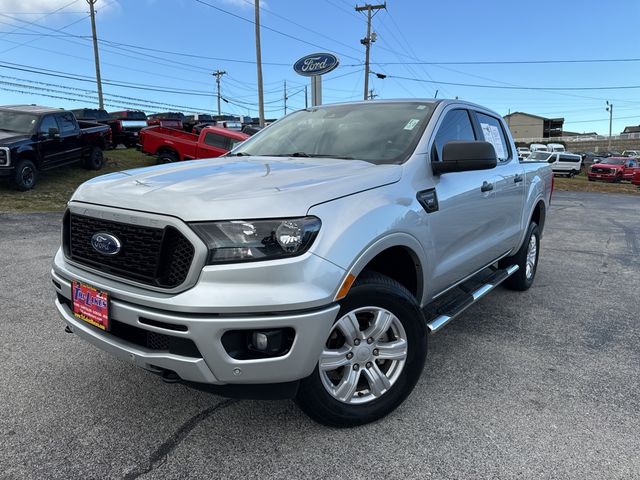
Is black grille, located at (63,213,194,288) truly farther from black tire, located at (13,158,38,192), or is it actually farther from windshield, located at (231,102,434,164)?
black tire, located at (13,158,38,192)

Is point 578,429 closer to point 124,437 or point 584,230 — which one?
point 124,437

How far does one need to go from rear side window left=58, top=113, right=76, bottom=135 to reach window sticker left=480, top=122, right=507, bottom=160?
11037 mm

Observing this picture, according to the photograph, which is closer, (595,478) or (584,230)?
(595,478)

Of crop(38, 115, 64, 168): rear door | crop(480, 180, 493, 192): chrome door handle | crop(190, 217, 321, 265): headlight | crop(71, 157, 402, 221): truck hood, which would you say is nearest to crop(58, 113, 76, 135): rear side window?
crop(38, 115, 64, 168): rear door

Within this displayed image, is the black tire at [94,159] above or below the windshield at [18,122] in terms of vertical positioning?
below

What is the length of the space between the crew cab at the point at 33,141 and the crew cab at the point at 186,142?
104 inches

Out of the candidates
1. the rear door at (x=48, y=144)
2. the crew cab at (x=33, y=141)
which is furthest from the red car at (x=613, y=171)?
the rear door at (x=48, y=144)

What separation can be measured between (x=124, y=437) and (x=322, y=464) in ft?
3.35

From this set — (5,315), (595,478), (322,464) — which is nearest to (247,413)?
(322,464)

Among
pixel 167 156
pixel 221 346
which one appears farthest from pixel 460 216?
pixel 167 156

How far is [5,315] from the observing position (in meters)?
4.14

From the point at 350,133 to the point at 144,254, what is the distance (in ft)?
6.00

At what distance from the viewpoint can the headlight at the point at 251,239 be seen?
210 centimetres

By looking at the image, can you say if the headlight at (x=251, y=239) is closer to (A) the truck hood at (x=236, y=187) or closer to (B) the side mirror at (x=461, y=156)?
(A) the truck hood at (x=236, y=187)
